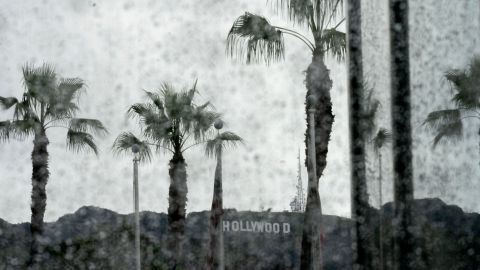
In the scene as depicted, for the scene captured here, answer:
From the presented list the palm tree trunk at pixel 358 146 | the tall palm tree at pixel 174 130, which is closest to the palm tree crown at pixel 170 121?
the tall palm tree at pixel 174 130

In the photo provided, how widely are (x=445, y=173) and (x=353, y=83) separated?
244 millimetres

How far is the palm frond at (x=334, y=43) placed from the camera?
1300 centimetres

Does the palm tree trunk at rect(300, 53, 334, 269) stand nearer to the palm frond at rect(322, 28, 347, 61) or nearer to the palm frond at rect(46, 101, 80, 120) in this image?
the palm frond at rect(322, 28, 347, 61)

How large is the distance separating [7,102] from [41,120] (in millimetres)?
1082

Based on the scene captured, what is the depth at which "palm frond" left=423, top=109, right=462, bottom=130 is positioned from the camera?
41.3 inches

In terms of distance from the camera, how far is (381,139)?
1213 mm

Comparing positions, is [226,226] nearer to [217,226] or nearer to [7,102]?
[217,226]

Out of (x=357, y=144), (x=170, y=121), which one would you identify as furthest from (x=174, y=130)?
(x=357, y=144)

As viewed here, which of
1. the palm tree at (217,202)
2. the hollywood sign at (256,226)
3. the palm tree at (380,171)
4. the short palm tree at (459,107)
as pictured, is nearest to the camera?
the short palm tree at (459,107)

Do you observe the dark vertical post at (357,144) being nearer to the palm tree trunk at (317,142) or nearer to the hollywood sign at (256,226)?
the palm tree trunk at (317,142)

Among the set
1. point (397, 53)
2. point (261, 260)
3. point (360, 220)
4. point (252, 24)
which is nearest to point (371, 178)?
point (360, 220)

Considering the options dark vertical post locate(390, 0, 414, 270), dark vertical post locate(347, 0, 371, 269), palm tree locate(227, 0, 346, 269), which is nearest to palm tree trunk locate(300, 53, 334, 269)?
palm tree locate(227, 0, 346, 269)

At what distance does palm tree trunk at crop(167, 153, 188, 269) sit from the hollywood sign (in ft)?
7.57

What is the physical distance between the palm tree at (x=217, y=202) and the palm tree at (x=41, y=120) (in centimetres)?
210
